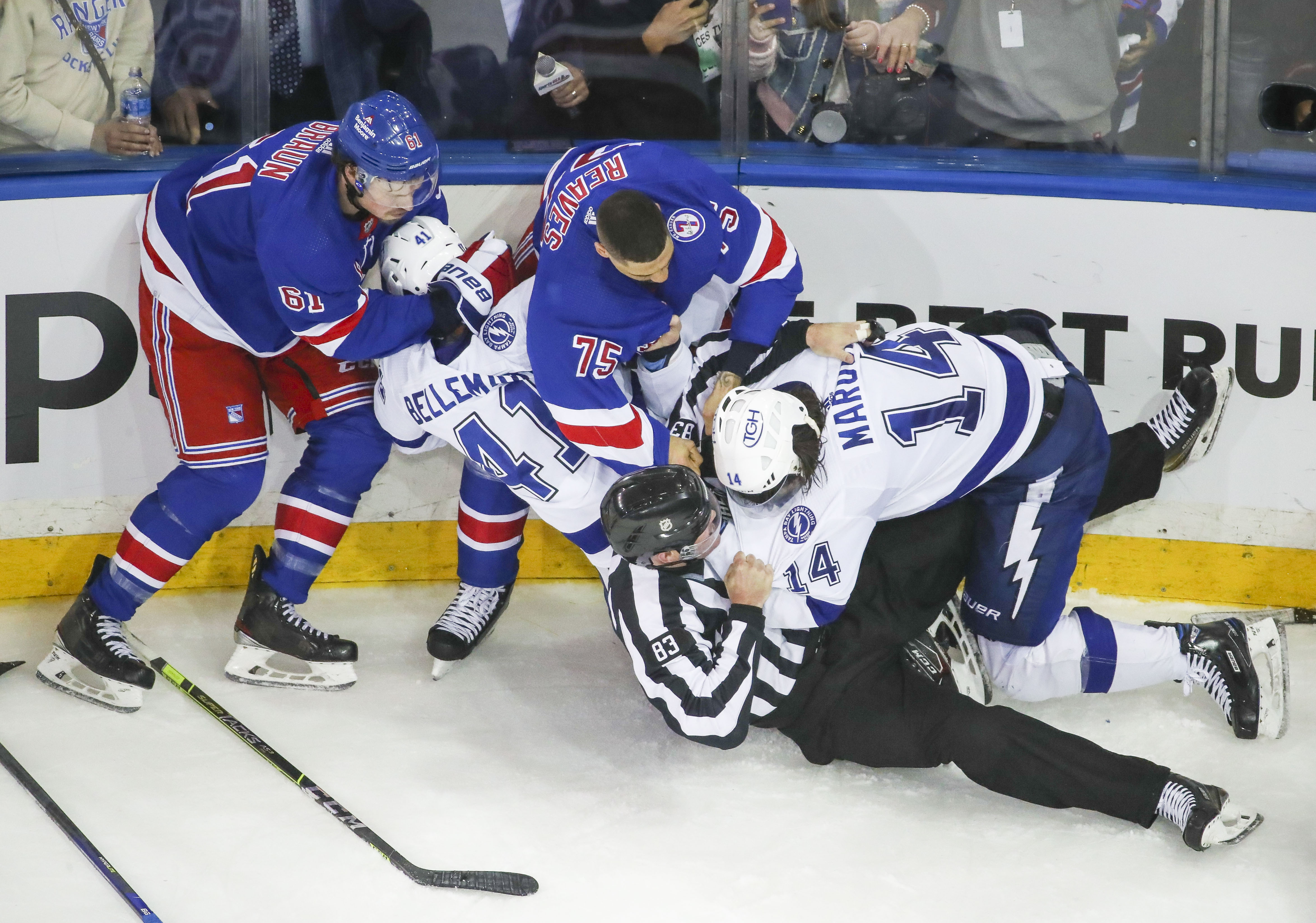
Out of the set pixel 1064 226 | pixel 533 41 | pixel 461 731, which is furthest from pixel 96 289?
pixel 1064 226

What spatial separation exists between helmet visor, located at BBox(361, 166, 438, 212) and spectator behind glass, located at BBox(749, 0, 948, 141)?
3.96ft

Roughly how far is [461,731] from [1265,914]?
6.23 feet

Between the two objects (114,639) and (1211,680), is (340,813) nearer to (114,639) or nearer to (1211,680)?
(114,639)

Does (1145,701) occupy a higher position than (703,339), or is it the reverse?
(703,339)

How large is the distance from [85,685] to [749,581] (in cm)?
185

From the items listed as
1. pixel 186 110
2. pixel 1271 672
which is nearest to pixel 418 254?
pixel 186 110

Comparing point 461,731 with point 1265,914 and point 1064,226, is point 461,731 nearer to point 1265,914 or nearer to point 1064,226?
point 1265,914

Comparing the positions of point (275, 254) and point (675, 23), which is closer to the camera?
point (275, 254)

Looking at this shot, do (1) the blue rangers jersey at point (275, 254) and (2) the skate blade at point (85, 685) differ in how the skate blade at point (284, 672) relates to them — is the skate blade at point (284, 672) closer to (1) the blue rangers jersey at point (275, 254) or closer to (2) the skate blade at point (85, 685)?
(2) the skate blade at point (85, 685)

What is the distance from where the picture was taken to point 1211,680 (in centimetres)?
301

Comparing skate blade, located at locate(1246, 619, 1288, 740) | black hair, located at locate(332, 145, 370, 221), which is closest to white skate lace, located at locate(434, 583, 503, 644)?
black hair, located at locate(332, 145, 370, 221)

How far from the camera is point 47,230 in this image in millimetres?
3480

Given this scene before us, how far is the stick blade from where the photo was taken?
2.56 m

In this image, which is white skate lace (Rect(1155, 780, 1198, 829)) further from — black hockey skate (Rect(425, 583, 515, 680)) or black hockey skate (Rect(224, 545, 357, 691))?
black hockey skate (Rect(224, 545, 357, 691))
